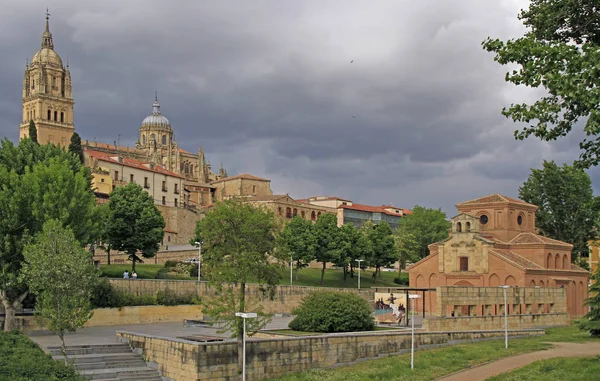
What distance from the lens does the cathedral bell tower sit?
130875mm

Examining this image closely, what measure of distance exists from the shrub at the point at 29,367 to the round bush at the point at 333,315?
17.2 metres

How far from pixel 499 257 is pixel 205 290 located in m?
25.5

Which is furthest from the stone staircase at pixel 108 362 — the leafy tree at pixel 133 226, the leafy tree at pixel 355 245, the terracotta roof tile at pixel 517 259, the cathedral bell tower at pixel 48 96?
the cathedral bell tower at pixel 48 96

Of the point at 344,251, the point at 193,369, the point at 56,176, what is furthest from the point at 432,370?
the point at 344,251

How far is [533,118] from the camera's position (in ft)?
62.9

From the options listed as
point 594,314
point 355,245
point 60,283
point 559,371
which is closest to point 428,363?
point 559,371

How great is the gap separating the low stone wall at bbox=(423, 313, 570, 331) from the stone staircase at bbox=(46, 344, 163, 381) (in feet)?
62.5

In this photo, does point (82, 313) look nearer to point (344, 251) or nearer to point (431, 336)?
point (431, 336)

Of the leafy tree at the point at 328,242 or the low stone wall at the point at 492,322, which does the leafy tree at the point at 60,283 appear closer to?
the low stone wall at the point at 492,322

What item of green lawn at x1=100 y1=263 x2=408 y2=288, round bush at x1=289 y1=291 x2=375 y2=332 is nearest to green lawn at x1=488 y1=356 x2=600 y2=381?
round bush at x1=289 y1=291 x2=375 y2=332

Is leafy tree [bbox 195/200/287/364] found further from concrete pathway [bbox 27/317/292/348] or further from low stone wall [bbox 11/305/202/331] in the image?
low stone wall [bbox 11/305/202/331]

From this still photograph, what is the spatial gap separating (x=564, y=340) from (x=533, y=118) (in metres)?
26.3

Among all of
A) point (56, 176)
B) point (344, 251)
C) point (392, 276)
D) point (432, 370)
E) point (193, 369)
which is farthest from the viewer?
point (392, 276)

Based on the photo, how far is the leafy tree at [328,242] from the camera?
7950cm
